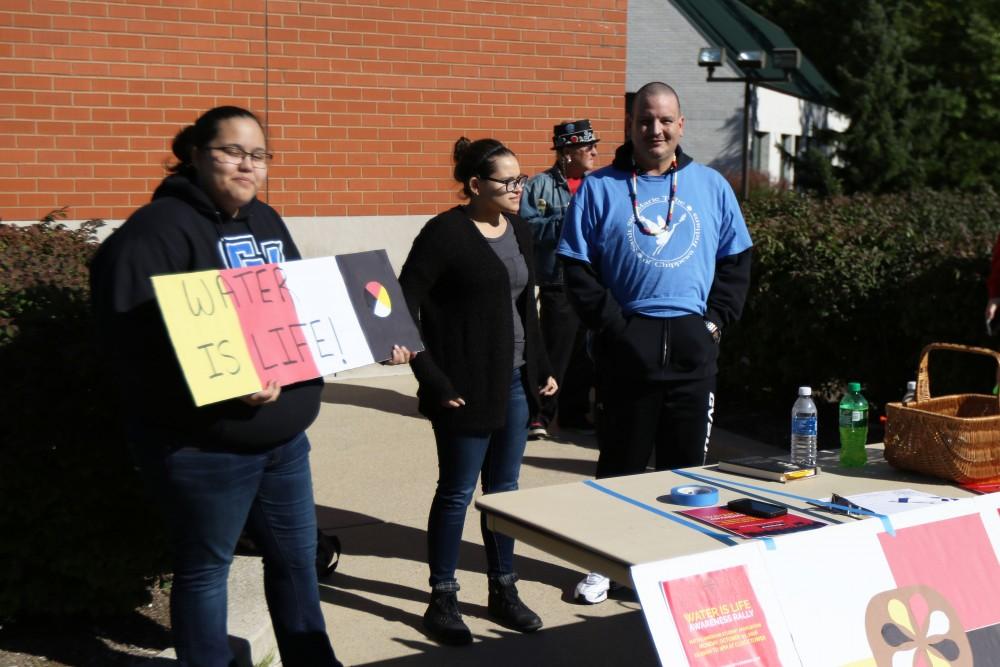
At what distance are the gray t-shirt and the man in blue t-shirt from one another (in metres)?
0.18

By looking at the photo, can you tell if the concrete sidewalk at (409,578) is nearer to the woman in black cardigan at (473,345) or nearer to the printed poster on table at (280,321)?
the woman in black cardigan at (473,345)

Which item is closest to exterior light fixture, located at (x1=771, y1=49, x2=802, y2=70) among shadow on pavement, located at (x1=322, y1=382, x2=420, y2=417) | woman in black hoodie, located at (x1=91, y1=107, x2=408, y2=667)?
shadow on pavement, located at (x1=322, y1=382, x2=420, y2=417)

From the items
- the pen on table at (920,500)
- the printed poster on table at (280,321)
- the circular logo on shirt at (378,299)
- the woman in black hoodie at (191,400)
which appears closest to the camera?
the printed poster on table at (280,321)

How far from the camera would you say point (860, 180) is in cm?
3331

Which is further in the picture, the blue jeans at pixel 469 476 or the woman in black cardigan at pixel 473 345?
the blue jeans at pixel 469 476

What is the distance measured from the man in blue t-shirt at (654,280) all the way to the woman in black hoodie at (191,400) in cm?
142

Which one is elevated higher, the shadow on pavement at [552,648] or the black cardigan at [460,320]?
the black cardigan at [460,320]

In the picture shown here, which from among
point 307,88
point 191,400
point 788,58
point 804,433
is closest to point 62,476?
point 191,400

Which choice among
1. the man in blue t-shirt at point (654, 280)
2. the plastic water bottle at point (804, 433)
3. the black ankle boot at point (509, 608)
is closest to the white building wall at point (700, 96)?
the man in blue t-shirt at point (654, 280)

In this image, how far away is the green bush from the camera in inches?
157

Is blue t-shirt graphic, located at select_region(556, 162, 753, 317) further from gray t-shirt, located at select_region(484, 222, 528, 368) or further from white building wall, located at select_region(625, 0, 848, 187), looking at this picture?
white building wall, located at select_region(625, 0, 848, 187)

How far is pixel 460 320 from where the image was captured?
4.40 metres

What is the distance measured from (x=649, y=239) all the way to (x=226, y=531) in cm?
198

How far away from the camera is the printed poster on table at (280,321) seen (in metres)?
Result: 3.00
